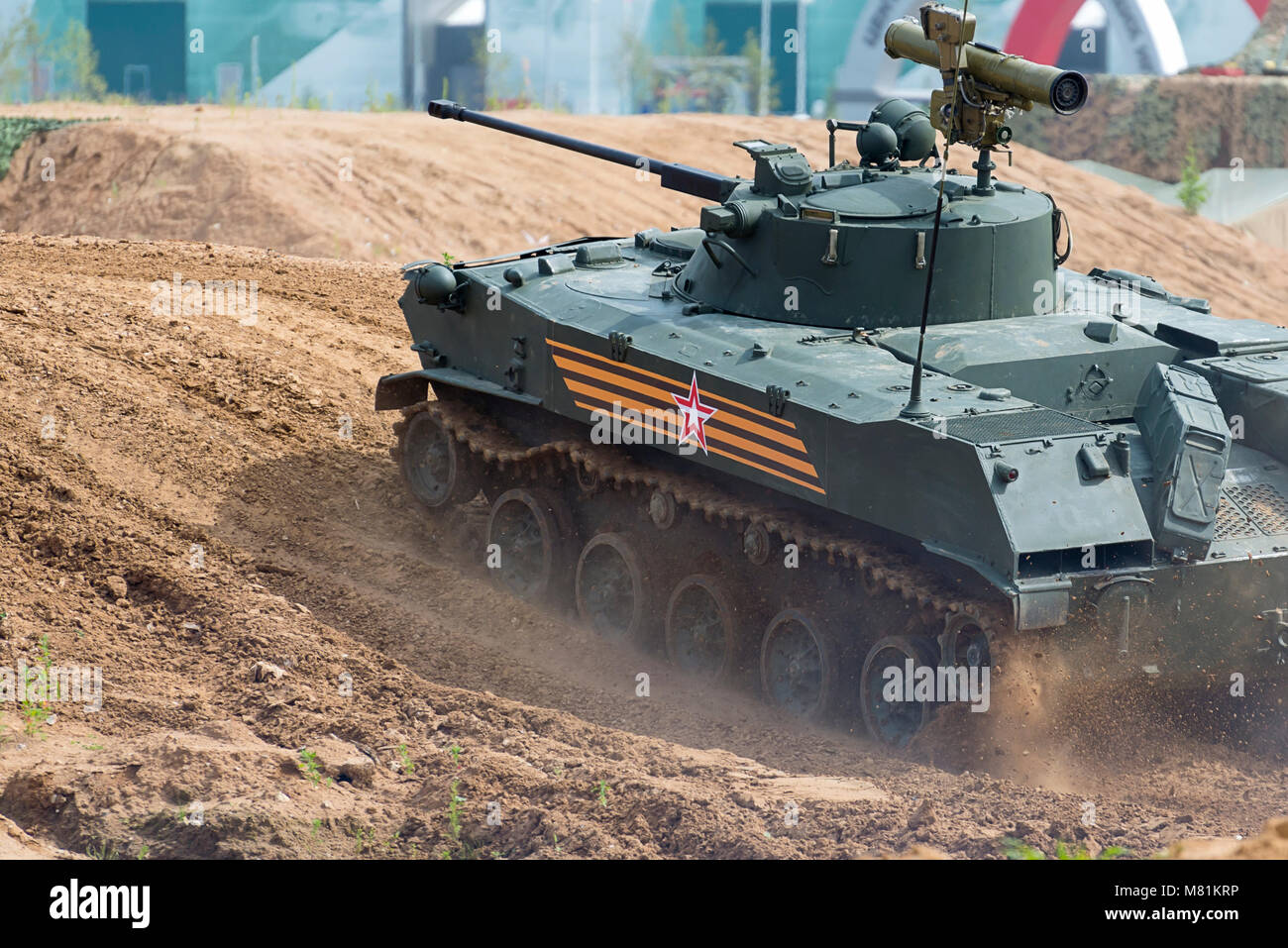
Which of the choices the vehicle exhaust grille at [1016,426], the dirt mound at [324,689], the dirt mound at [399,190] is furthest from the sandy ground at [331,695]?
the dirt mound at [399,190]

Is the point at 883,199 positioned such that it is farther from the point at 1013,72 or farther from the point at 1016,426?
the point at 1016,426

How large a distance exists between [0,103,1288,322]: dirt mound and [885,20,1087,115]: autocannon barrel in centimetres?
1076

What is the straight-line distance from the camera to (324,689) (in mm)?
10289

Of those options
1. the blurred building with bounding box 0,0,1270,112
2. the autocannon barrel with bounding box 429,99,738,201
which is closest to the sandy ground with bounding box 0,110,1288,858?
the autocannon barrel with bounding box 429,99,738,201

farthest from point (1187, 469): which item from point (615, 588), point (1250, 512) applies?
point (615, 588)

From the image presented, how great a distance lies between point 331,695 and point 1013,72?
5343 millimetres

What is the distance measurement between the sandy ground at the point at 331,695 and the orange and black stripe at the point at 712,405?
4.94ft

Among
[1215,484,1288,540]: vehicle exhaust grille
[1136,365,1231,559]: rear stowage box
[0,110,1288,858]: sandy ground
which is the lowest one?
[0,110,1288,858]: sandy ground

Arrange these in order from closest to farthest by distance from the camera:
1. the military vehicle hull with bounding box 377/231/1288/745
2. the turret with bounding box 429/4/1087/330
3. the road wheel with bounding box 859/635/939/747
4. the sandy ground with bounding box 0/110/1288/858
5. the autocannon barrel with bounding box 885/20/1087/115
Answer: the sandy ground with bounding box 0/110/1288/858 → the military vehicle hull with bounding box 377/231/1288/745 → the road wheel with bounding box 859/635/939/747 → the autocannon barrel with bounding box 885/20/1087/115 → the turret with bounding box 429/4/1087/330

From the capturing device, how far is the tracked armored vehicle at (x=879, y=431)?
28.9ft

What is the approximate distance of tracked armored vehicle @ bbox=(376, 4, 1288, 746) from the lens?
28.9ft

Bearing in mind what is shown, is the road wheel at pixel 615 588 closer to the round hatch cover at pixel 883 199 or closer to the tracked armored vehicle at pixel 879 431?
the tracked armored vehicle at pixel 879 431

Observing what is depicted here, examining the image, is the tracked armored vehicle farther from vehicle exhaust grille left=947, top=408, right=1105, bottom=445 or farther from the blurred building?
the blurred building
